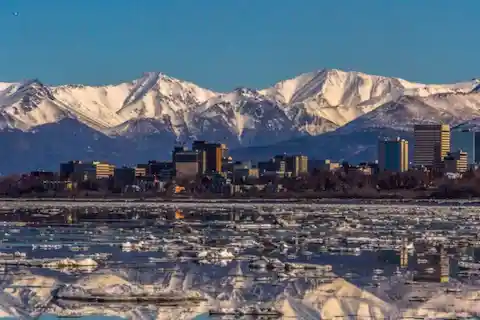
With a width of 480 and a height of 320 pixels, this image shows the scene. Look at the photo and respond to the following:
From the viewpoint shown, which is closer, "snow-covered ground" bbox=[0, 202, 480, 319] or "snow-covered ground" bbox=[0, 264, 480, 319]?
"snow-covered ground" bbox=[0, 264, 480, 319]

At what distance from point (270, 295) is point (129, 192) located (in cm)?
17331

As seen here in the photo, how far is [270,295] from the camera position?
1043 inches

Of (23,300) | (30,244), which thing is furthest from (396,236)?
(23,300)

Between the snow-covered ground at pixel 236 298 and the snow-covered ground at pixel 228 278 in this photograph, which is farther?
the snow-covered ground at pixel 228 278

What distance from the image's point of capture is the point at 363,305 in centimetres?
2528

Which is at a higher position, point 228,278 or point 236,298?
point 228,278

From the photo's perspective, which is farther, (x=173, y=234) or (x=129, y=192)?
Answer: (x=129, y=192)

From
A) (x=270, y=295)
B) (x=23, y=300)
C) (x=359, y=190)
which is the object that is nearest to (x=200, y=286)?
(x=270, y=295)

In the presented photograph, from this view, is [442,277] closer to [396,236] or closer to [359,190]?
[396,236]

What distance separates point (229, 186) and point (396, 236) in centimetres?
14806

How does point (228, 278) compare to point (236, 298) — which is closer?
point (236, 298)

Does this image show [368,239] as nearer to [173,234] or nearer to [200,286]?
[173,234]

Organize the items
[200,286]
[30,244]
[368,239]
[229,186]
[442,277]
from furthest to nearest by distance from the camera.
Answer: [229,186], [368,239], [30,244], [442,277], [200,286]

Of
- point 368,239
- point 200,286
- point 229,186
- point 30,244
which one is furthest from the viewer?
point 229,186
